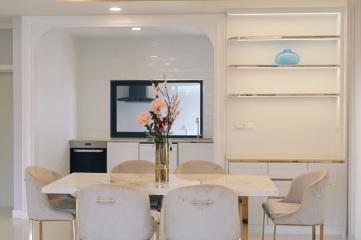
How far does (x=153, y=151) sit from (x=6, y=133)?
214 centimetres

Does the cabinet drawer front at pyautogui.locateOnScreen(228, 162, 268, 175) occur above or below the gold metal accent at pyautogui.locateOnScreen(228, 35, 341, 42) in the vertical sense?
below

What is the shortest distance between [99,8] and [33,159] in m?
2.11

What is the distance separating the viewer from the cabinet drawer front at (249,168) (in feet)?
18.1

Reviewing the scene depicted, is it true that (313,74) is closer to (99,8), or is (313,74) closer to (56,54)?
(99,8)

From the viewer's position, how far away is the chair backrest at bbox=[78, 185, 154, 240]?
3316 millimetres

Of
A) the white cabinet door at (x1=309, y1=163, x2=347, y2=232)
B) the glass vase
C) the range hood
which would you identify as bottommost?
the white cabinet door at (x1=309, y1=163, x2=347, y2=232)

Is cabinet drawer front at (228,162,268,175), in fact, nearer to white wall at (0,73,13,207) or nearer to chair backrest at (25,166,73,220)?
chair backrest at (25,166,73,220)

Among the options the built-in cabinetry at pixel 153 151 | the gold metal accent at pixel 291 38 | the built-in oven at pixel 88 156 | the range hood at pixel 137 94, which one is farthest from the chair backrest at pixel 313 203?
the range hood at pixel 137 94

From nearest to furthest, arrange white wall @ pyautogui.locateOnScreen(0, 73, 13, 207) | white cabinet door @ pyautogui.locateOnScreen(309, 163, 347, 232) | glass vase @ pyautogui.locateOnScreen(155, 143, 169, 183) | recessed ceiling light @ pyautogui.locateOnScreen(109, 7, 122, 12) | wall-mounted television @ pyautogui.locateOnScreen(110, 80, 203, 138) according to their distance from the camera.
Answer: glass vase @ pyautogui.locateOnScreen(155, 143, 169, 183)
white cabinet door @ pyautogui.locateOnScreen(309, 163, 347, 232)
recessed ceiling light @ pyautogui.locateOnScreen(109, 7, 122, 12)
white wall @ pyautogui.locateOnScreen(0, 73, 13, 207)
wall-mounted television @ pyautogui.locateOnScreen(110, 80, 203, 138)

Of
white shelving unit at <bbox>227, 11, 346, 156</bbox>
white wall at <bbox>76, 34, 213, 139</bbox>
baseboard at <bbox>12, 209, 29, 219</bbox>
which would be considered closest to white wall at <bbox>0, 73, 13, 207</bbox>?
baseboard at <bbox>12, 209, 29, 219</bbox>

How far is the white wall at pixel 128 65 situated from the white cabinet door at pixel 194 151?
0.59 metres

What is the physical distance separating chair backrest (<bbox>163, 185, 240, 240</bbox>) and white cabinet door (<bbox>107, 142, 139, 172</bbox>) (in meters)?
4.31

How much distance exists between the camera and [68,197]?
14.8 feet

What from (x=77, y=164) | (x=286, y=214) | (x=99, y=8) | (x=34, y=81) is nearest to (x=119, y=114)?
(x=77, y=164)
